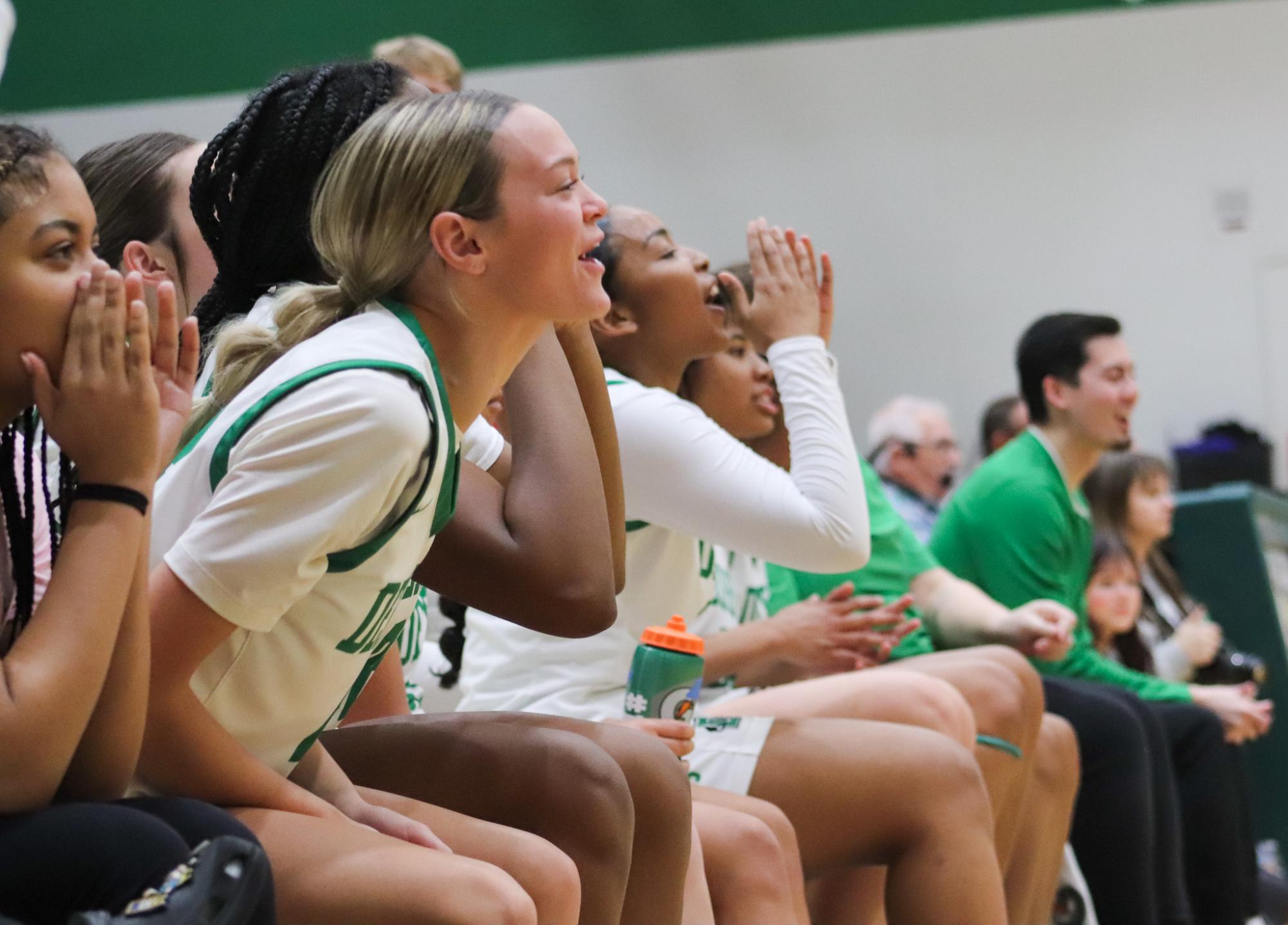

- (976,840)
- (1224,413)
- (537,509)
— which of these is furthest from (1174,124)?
(537,509)

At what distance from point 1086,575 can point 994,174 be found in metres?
3.87

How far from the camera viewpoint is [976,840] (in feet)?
6.32

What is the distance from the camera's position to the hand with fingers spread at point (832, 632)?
6.89ft

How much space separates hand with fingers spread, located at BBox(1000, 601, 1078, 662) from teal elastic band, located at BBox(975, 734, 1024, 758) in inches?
22.1

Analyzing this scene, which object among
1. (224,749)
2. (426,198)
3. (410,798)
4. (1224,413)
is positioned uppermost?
(426,198)

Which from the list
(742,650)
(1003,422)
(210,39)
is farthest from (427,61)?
(210,39)

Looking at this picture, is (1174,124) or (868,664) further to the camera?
(1174,124)

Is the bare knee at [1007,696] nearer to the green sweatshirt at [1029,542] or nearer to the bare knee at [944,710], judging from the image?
the bare knee at [944,710]

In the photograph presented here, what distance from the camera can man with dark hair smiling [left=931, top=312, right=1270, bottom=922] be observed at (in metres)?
3.11

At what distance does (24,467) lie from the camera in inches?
45.5

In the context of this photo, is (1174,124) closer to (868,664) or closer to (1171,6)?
(1171,6)

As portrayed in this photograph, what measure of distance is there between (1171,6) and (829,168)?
1641 mm

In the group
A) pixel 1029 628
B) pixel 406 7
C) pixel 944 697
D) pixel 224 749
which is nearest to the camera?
pixel 224 749

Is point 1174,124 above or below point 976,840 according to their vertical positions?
above
